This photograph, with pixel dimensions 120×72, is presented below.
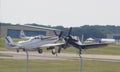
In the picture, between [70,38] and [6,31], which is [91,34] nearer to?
[6,31]

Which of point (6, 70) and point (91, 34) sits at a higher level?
point (6, 70)

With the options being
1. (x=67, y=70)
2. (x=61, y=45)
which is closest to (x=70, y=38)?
(x=61, y=45)

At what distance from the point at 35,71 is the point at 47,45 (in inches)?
1407

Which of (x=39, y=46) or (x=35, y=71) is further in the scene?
(x=39, y=46)

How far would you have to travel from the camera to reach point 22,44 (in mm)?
72250

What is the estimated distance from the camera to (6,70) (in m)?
33.6

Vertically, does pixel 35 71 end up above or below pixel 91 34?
above

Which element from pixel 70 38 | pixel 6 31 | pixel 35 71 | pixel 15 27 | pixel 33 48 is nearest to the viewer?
pixel 35 71

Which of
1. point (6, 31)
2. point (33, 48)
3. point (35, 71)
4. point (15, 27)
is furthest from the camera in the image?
point (15, 27)

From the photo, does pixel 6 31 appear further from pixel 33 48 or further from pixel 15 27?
pixel 33 48

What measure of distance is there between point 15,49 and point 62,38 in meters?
7.99

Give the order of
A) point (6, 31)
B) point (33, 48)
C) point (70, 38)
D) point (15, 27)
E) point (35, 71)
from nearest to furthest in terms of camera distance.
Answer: point (35, 71) → point (70, 38) → point (33, 48) → point (6, 31) → point (15, 27)

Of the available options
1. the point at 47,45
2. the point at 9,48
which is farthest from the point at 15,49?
the point at 47,45

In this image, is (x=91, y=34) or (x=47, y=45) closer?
(x=47, y=45)
